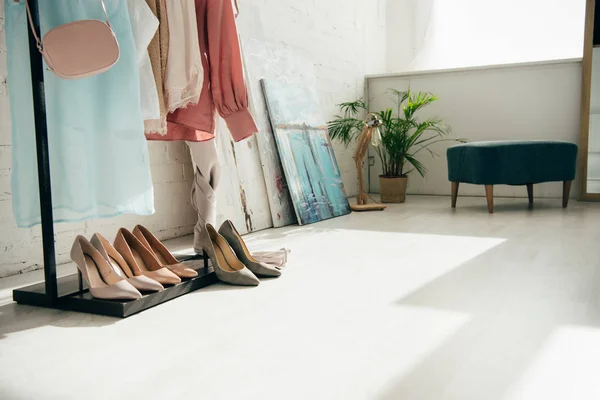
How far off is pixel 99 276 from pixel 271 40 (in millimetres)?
2835

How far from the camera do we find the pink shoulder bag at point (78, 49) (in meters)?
1.53

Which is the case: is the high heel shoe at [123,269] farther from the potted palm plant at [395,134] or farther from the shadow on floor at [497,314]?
the potted palm plant at [395,134]

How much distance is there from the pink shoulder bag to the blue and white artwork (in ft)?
6.99

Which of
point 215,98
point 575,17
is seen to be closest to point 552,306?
point 215,98

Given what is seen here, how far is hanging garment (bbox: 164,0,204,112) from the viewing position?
6.64 ft

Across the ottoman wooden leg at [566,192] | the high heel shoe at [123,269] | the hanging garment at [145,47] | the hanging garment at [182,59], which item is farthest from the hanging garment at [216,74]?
the ottoman wooden leg at [566,192]

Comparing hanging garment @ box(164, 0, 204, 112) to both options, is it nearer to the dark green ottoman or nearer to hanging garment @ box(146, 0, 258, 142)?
hanging garment @ box(146, 0, 258, 142)

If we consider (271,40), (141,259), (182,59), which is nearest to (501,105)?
(271,40)

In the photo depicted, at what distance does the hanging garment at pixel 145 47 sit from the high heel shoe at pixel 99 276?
52cm

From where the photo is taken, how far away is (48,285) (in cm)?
175

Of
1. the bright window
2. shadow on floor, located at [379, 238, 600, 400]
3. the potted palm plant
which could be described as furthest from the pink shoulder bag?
the bright window

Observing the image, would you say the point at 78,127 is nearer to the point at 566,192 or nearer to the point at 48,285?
the point at 48,285

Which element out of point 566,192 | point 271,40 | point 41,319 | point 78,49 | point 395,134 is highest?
point 271,40

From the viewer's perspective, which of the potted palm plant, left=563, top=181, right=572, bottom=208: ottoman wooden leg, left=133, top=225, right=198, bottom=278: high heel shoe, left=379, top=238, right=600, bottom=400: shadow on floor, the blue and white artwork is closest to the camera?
left=379, top=238, right=600, bottom=400: shadow on floor
